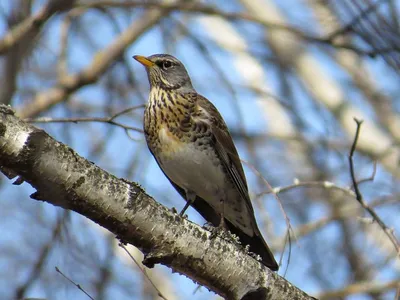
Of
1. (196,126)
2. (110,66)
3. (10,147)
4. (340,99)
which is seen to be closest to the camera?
(10,147)

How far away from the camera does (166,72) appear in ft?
20.1

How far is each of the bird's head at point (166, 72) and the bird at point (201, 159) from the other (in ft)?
0.63

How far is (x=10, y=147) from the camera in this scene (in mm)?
3045

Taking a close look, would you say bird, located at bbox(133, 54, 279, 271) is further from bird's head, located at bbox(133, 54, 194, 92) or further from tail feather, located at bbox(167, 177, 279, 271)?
bird's head, located at bbox(133, 54, 194, 92)

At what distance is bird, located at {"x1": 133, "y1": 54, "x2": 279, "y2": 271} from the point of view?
5.29 meters

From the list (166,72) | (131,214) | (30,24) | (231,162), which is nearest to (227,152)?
(231,162)

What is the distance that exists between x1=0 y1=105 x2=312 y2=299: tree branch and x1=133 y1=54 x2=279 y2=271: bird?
1.40 meters

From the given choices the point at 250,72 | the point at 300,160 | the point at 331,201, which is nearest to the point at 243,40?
the point at 250,72

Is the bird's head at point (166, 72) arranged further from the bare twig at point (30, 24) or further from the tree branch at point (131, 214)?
the tree branch at point (131, 214)

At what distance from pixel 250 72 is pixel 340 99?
84.5 inches

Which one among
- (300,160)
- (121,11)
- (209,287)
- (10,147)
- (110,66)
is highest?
(300,160)

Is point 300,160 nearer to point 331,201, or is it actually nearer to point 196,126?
point 331,201

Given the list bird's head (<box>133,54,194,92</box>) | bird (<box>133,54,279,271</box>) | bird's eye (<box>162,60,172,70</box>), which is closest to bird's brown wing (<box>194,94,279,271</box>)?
bird (<box>133,54,279,271</box>)

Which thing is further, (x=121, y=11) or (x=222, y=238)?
(x=121, y=11)
